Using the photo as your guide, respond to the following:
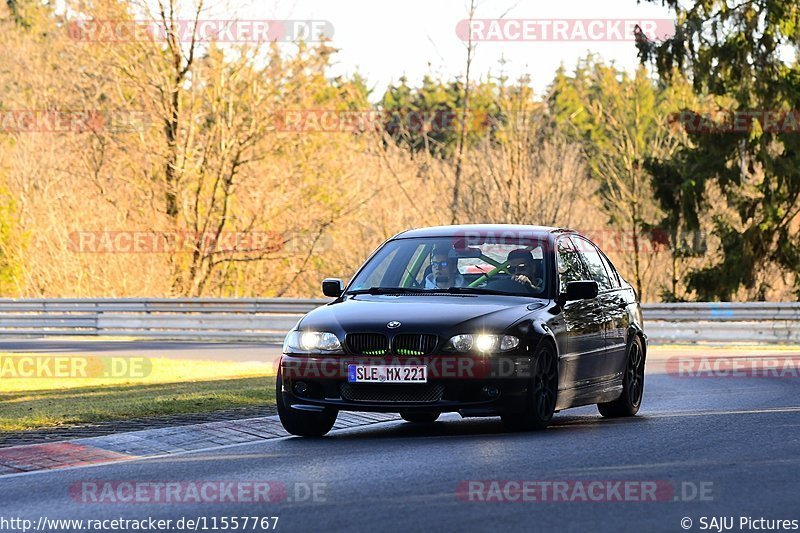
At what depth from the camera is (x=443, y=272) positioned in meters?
11.9

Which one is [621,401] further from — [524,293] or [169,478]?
[169,478]

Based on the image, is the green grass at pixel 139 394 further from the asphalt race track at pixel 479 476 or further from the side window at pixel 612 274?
the side window at pixel 612 274

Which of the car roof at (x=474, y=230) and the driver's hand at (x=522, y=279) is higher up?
the car roof at (x=474, y=230)

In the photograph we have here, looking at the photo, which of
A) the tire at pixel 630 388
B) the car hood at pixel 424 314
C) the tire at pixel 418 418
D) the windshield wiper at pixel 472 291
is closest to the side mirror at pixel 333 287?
the car hood at pixel 424 314

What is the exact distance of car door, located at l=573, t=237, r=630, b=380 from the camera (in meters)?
12.7

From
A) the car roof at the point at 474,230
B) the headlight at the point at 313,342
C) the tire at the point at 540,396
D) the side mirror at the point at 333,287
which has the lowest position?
the tire at the point at 540,396

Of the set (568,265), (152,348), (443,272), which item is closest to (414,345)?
(443,272)

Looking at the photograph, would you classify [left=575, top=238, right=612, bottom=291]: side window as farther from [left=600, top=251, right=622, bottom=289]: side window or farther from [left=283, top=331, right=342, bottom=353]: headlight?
[left=283, top=331, right=342, bottom=353]: headlight

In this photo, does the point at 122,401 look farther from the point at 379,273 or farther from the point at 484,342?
the point at 484,342

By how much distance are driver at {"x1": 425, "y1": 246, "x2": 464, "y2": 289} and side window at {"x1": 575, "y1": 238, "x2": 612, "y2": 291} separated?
152 cm

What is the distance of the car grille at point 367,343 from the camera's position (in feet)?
35.0

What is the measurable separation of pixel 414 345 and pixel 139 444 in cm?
222

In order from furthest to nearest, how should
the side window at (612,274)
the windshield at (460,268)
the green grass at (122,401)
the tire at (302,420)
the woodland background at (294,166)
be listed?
the woodland background at (294,166) → the side window at (612,274) → the green grass at (122,401) → the windshield at (460,268) → the tire at (302,420)

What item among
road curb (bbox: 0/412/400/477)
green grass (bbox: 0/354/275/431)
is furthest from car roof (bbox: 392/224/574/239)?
green grass (bbox: 0/354/275/431)
